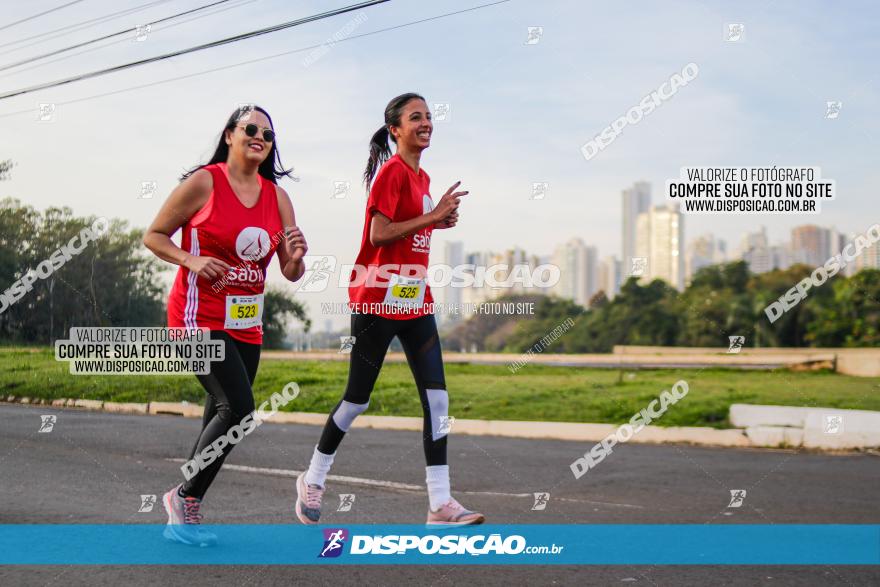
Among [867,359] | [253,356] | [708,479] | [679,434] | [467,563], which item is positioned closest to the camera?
[467,563]

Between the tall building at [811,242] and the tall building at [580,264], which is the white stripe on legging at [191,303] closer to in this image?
the tall building at [811,242]

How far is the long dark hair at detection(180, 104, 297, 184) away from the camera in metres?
4.43

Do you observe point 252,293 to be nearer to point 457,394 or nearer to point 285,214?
point 285,214

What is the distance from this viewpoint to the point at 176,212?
4.26m

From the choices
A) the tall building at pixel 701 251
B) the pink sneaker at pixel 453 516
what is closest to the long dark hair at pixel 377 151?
the pink sneaker at pixel 453 516

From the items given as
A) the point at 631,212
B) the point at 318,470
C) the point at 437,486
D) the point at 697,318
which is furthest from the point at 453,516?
the point at 631,212

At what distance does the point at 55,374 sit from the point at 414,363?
9.05 meters

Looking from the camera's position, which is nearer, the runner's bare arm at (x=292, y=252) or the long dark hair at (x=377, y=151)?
the runner's bare arm at (x=292, y=252)

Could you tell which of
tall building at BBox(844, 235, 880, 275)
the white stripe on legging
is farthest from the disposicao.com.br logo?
tall building at BBox(844, 235, 880, 275)

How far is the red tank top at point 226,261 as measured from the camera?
4.23m

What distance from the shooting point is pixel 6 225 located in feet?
32.4

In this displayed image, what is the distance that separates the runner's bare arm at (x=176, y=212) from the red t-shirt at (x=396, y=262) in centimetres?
82

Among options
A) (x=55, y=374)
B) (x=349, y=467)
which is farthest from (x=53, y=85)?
(x=349, y=467)

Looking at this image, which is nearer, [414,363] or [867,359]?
[414,363]
